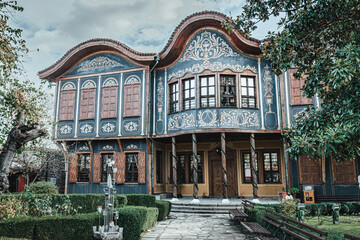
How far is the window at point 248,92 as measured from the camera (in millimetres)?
14766

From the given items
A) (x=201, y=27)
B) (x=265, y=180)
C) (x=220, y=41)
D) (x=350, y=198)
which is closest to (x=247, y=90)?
(x=220, y=41)

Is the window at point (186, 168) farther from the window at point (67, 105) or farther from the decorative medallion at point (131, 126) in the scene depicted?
the window at point (67, 105)

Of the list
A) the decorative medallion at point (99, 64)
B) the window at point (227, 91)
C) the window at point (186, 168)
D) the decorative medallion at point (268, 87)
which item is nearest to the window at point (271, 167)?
the decorative medallion at point (268, 87)

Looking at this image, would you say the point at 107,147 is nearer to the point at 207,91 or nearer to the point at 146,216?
the point at 207,91

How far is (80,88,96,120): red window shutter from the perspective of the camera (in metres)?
16.9

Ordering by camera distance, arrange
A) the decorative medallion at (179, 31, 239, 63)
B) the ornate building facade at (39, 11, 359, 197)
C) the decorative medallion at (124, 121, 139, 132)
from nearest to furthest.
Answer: the ornate building facade at (39, 11, 359, 197) < the decorative medallion at (179, 31, 239, 63) < the decorative medallion at (124, 121, 139, 132)

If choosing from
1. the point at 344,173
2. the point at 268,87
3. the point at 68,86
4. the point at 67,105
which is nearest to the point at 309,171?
the point at 344,173

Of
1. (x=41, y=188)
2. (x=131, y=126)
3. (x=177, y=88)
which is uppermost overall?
(x=177, y=88)

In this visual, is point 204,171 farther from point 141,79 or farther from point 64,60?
point 64,60

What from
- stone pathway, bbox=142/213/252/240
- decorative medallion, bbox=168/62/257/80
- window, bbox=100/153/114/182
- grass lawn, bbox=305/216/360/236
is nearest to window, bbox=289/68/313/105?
decorative medallion, bbox=168/62/257/80

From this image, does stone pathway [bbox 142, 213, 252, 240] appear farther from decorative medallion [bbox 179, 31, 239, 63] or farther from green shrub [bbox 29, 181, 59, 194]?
decorative medallion [bbox 179, 31, 239, 63]

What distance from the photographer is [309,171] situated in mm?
14641

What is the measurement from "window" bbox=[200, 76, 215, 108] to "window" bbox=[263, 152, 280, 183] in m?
4.31

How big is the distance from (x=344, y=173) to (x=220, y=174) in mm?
5892
